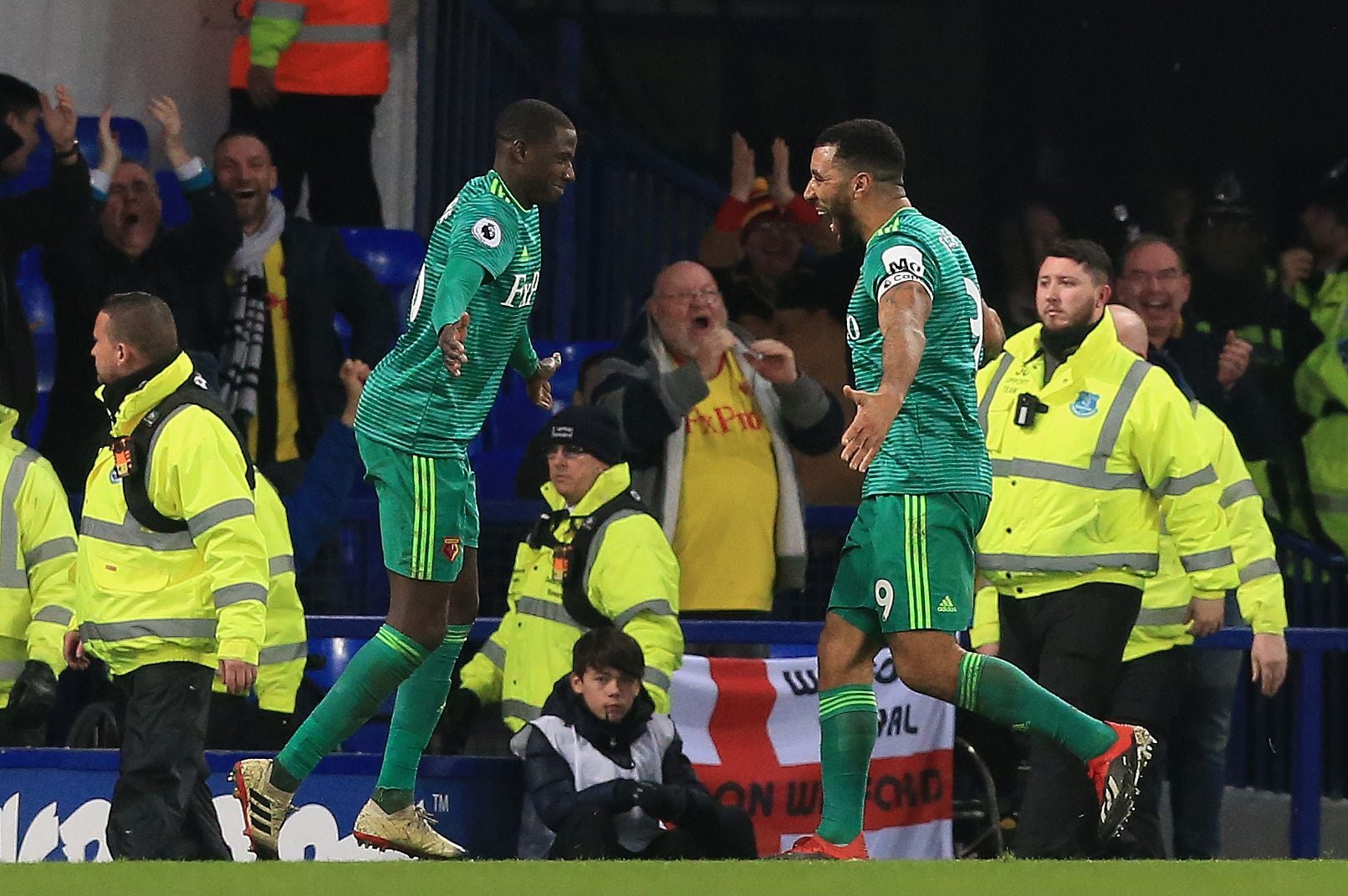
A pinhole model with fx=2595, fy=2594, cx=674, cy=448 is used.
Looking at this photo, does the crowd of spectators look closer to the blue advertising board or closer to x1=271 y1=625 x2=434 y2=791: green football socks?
the blue advertising board

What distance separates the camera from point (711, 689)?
8.51 meters

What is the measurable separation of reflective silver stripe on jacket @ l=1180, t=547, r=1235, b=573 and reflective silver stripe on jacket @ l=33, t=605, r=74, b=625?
11.3ft

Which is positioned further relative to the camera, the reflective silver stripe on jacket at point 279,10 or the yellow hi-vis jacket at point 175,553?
the reflective silver stripe on jacket at point 279,10

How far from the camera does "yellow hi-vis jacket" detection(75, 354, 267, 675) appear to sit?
7.28 metres

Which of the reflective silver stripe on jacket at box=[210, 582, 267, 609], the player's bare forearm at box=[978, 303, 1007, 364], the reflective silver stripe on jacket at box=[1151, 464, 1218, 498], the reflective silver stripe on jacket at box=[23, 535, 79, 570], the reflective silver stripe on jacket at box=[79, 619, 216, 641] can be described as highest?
the player's bare forearm at box=[978, 303, 1007, 364]

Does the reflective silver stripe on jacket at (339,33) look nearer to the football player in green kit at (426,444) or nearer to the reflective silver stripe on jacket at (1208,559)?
the football player in green kit at (426,444)

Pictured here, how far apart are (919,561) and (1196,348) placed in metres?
3.72

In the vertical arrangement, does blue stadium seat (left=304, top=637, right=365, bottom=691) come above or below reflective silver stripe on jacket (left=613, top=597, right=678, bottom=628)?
below

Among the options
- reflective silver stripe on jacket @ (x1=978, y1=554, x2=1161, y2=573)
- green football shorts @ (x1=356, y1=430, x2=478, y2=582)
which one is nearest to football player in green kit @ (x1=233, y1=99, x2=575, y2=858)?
green football shorts @ (x1=356, y1=430, x2=478, y2=582)

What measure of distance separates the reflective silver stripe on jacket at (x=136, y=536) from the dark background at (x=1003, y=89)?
5.59 m

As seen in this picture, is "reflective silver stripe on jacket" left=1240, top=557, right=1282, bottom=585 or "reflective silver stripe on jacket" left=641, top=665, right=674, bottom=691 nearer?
"reflective silver stripe on jacket" left=641, top=665, right=674, bottom=691

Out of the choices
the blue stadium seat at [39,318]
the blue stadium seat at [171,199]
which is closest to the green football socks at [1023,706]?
the blue stadium seat at [39,318]

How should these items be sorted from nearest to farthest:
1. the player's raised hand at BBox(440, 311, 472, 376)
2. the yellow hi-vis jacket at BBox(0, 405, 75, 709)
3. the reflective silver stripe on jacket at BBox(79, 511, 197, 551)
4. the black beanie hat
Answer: the player's raised hand at BBox(440, 311, 472, 376) < the reflective silver stripe on jacket at BBox(79, 511, 197, 551) < the yellow hi-vis jacket at BBox(0, 405, 75, 709) < the black beanie hat

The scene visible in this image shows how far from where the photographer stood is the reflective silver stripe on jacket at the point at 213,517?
23.9ft
